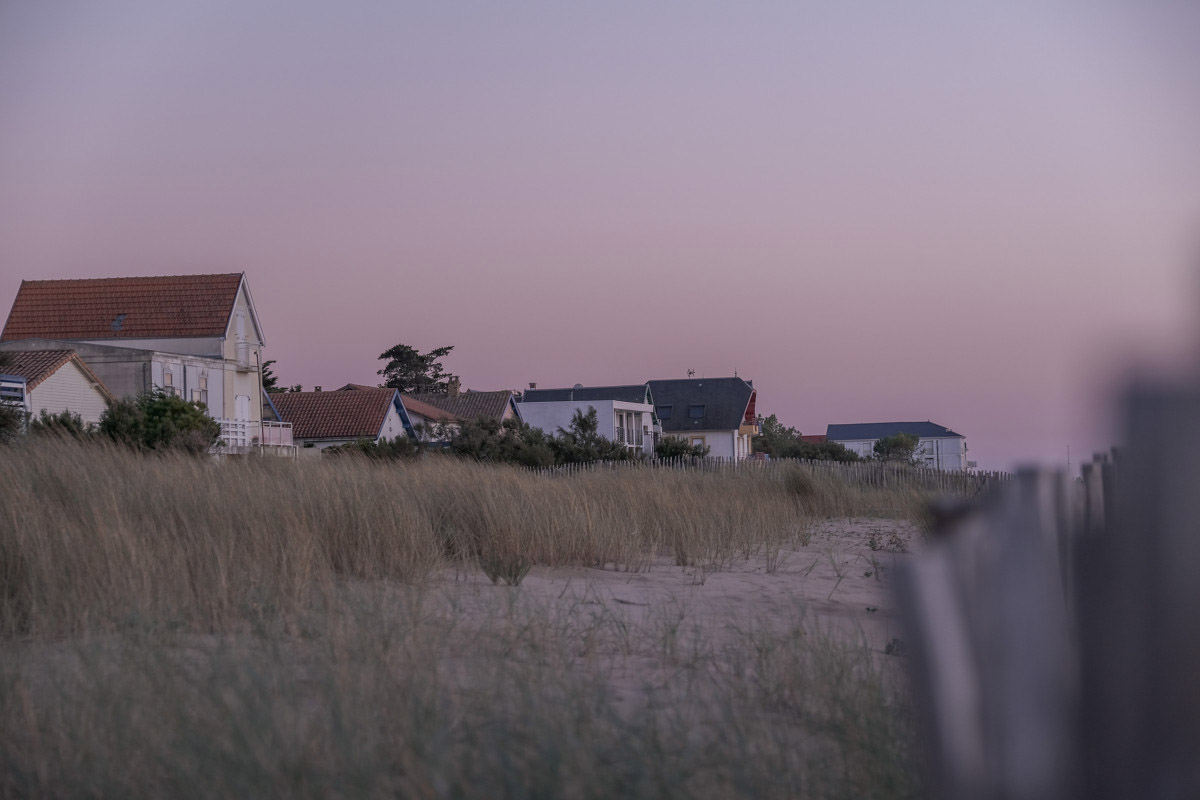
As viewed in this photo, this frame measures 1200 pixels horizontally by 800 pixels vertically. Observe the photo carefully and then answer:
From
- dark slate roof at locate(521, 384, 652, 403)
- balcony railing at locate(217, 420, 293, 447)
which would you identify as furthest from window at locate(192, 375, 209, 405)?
dark slate roof at locate(521, 384, 652, 403)

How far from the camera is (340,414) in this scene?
1940 inches

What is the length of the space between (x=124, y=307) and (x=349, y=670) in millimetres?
42236

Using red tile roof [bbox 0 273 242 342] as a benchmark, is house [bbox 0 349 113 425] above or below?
below

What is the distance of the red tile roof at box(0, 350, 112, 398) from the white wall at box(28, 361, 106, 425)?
154 mm

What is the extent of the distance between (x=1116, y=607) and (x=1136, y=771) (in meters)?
0.27

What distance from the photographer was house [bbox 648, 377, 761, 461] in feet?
231

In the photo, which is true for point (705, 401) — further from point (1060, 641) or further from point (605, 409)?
point (1060, 641)

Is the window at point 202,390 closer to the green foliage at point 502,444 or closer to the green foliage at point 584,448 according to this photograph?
the green foliage at point 502,444

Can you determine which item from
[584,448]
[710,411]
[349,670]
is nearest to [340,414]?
[584,448]

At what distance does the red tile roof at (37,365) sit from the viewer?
3019 cm

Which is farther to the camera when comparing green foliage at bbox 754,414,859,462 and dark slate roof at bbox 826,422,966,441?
dark slate roof at bbox 826,422,966,441

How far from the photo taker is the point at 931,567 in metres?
1.75

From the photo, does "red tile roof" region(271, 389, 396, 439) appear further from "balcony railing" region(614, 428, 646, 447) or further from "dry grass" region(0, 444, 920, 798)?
"dry grass" region(0, 444, 920, 798)

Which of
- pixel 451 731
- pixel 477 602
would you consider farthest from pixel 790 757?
pixel 477 602
